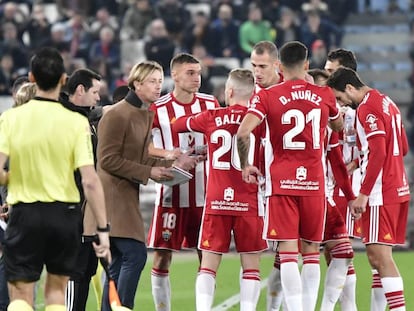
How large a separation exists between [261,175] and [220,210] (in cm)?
42

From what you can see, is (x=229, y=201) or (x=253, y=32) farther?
(x=253, y=32)

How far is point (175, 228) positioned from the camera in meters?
10.6

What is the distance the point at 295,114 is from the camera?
9.59 metres

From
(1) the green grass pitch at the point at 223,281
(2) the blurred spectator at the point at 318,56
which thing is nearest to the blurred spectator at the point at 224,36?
(2) the blurred spectator at the point at 318,56

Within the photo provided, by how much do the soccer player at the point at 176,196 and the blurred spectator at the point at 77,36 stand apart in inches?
528

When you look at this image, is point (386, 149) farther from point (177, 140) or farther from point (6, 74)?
point (6, 74)

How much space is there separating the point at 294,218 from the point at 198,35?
14.5m

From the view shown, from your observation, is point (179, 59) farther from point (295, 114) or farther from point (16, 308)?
point (16, 308)

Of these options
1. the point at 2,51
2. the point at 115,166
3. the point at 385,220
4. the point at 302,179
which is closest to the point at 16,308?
the point at 115,166

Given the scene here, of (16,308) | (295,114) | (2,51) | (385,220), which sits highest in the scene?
(2,51)

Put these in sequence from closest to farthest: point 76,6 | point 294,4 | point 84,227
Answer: point 84,227 < point 294,4 < point 76,6

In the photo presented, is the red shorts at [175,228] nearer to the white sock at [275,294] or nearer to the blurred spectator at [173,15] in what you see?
the white sock at [275,294]

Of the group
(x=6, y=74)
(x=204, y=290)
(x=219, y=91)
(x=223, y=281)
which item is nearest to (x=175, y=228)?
(x=204, y=290)

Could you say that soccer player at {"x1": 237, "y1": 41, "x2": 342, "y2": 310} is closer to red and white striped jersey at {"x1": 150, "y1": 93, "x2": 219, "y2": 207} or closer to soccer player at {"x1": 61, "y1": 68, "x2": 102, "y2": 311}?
red and white striped jersey at {"x1": 150, "y1": 93, "x2": 219, "y2": 207}
